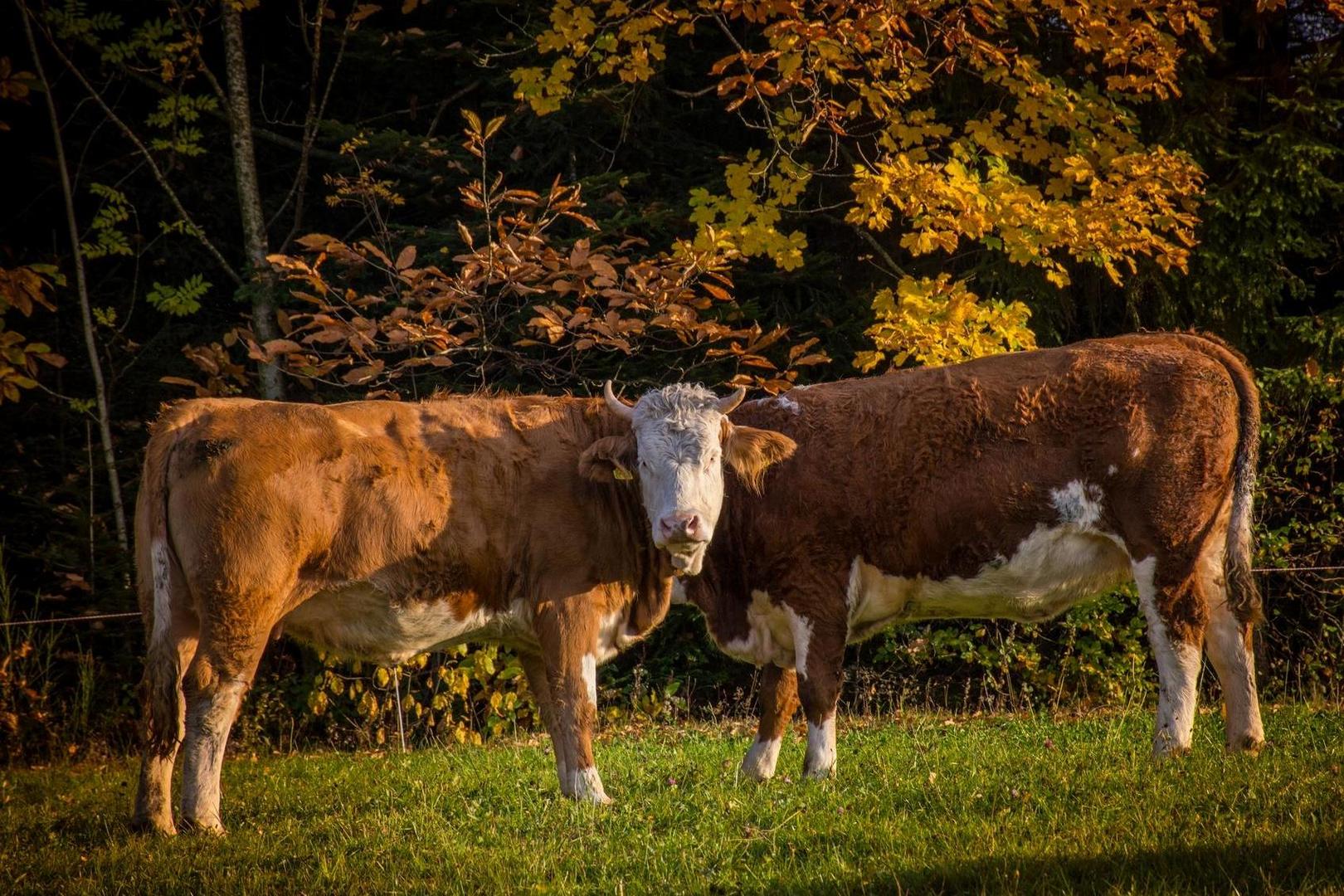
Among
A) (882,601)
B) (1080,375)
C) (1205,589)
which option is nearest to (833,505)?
(882,601)

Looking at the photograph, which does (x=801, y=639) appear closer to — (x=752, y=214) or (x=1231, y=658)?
(x=1231, y=658)

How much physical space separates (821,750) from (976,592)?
131cm

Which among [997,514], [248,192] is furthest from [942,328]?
[248,192]

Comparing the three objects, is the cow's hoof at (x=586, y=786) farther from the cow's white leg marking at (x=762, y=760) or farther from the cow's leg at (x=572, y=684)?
the cow's white leg marking at (x=762, y=760)

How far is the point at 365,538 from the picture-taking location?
6512 millimetres

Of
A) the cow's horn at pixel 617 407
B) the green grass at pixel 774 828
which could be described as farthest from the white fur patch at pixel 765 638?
the cow's horn at pixel 617 407

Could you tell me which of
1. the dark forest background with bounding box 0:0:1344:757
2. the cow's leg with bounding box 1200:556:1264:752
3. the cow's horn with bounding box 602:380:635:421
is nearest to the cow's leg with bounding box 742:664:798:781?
the cow's horn with bounding box 602:380:635:421

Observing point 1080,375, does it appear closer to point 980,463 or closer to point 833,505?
point 980,463

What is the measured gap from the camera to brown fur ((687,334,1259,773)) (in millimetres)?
7129

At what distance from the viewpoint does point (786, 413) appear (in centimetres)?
795

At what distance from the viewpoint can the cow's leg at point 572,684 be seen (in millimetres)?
6547

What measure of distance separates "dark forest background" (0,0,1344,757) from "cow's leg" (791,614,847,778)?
201cm

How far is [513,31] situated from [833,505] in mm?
6875

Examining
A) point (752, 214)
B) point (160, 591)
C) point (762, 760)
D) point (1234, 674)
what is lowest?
point (762, 760)
